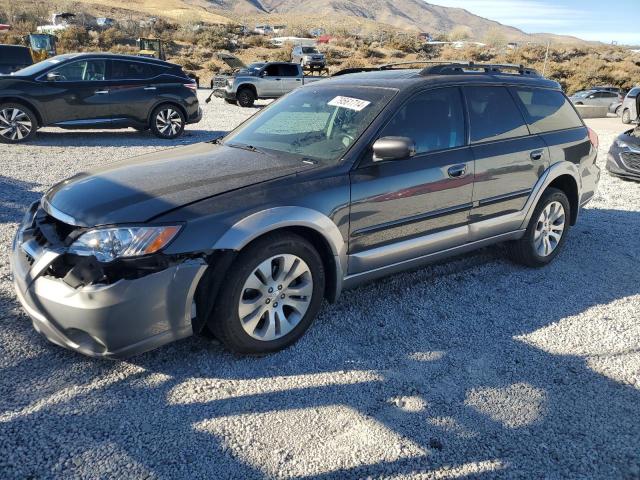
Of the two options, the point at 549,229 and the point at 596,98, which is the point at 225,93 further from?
the point at 549,229

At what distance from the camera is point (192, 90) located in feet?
37.9

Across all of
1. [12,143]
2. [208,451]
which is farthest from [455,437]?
[12,143]

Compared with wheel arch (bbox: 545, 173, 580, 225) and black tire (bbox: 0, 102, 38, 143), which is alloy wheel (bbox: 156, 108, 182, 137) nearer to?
black tire (bbox: 0, 102, 38, 143)

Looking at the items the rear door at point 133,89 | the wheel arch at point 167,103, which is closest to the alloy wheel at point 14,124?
the rear door at point 133,89

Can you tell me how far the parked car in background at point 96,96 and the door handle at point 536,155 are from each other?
8.41 meters

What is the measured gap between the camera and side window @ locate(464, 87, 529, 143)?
428cm

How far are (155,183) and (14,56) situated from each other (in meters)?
17.2

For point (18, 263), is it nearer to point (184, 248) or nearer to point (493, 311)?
point (184, 248)

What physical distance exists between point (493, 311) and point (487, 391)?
1.11 meters

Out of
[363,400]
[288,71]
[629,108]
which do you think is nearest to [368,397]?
[363,400]

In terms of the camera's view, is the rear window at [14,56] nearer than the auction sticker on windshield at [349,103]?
No

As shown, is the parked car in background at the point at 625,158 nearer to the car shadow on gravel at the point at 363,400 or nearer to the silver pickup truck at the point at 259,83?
the car shadow on gravel at the point at 363,400

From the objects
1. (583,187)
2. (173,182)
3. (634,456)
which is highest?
(173,182)

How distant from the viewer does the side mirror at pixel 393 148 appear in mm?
3486
